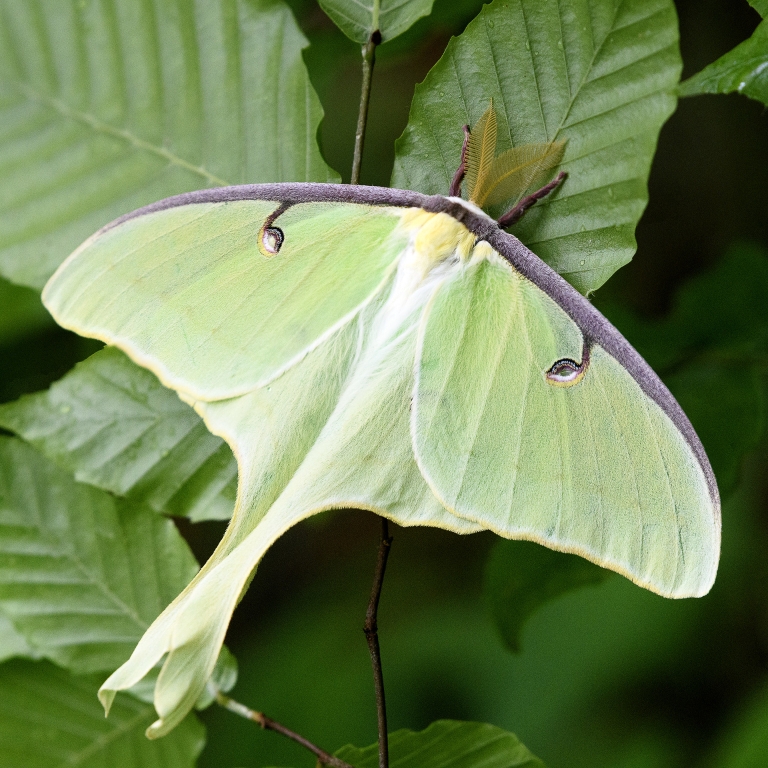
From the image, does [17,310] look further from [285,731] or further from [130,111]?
[285,731]

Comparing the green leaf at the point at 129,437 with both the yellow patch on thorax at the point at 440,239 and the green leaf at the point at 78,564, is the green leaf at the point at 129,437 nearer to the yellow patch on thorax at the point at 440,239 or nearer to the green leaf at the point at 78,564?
the green leaf at the point at 78,564

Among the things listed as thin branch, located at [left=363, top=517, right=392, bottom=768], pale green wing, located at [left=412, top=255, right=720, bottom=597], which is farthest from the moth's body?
thin branch, located at [left=363, top=517, right=392, bottom=768]

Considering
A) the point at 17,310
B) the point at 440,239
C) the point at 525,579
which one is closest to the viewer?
the point at 440,239

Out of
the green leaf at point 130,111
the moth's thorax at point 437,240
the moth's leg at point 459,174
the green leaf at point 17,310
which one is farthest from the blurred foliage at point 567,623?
the moth's thorax at point 437,240

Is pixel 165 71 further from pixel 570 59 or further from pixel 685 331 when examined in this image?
pixel 685 331

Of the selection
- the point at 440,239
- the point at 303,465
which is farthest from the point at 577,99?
the point at 303,465

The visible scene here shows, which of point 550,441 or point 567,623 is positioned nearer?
point 550,441
